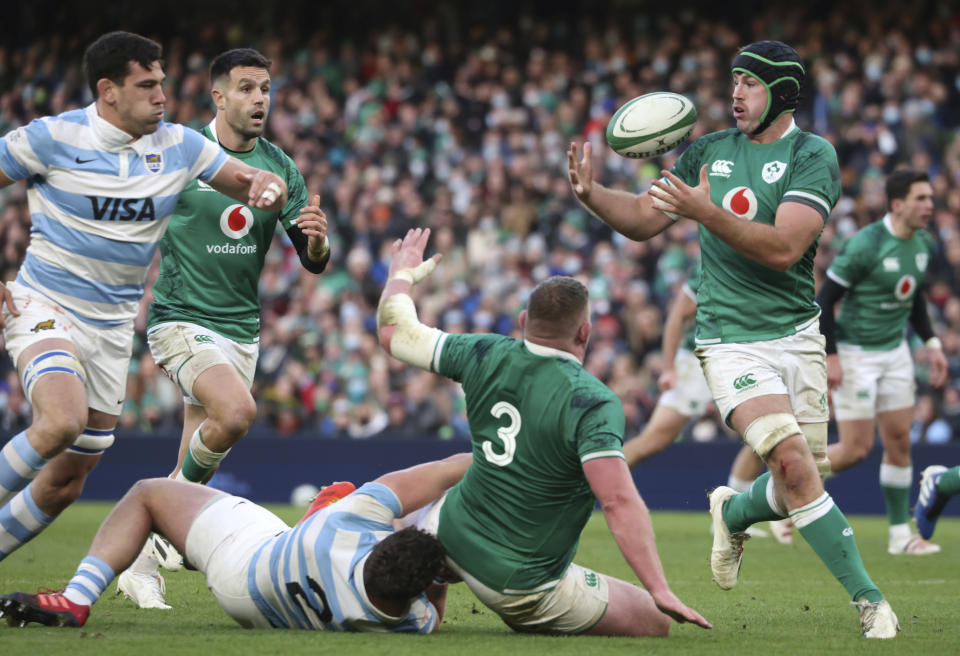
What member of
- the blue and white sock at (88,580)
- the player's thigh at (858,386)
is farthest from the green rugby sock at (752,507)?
the player's thigh at (858,386)

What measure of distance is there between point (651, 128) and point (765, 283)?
1.07 metres

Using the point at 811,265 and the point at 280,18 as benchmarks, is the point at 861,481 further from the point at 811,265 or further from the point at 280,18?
the point at 280,18

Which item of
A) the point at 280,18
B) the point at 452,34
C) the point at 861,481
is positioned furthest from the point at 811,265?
the point at 280,18

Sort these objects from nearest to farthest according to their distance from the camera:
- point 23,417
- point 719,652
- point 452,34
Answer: point 719,652
point 23,417
point 452,34

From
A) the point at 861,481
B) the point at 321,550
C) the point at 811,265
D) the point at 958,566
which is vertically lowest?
the point at 861,481

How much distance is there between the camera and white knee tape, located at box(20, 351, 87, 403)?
5.86 meters

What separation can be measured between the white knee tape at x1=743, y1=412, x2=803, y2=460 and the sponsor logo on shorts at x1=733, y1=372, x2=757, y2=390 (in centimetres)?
18

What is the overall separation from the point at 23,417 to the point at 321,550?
41.7 feet

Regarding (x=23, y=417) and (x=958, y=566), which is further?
(x=23, y=417)

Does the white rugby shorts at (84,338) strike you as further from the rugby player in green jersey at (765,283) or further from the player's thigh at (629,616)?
the player's thigh at (629,616)

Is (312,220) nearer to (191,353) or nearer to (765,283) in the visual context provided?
(191,353)

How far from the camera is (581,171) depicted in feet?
20.8

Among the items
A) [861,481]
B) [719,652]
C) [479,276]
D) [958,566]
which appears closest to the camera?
[719,652]

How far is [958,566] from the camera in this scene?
9258 mm
